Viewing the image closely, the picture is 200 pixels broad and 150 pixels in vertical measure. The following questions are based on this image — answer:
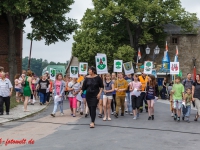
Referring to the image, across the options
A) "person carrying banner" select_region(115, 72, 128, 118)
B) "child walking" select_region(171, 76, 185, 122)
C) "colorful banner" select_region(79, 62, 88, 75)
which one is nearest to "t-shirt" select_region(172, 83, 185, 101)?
"child walking" select_region(171, 76, 185, 122)

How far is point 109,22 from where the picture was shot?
49969mm

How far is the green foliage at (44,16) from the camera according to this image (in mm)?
26938

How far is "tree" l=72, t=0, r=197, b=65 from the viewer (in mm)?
46906

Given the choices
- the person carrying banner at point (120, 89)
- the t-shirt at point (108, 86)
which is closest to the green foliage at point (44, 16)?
the person carrying banner at point (120, 89)

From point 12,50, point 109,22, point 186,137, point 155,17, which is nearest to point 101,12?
point 109,22

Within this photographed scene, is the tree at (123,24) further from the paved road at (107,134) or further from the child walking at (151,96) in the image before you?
the paved road at (107,134)

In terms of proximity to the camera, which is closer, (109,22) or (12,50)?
(12,50)

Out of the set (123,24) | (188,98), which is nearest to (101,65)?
(188,98)

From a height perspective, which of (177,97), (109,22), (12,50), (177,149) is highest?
(109,22)

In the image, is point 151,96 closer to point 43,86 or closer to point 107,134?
point 107,134

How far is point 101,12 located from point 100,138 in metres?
39.4

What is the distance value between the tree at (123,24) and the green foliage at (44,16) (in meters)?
16.0

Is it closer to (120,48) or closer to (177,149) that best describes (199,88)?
(177,149)

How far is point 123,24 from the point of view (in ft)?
165
